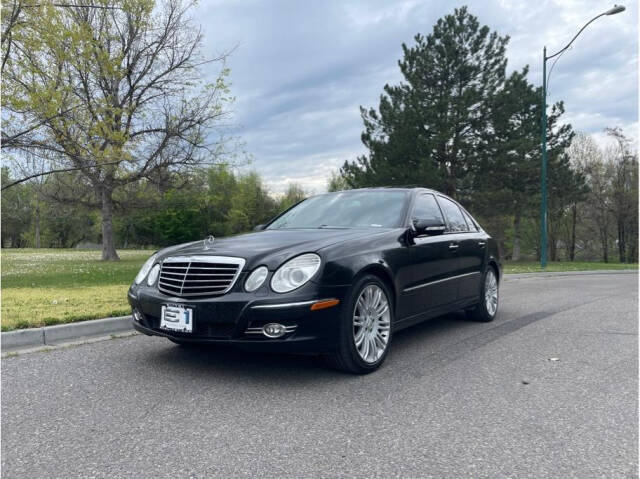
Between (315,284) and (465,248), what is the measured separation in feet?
8.88

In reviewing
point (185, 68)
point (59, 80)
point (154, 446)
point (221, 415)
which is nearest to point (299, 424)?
point (221, 415)

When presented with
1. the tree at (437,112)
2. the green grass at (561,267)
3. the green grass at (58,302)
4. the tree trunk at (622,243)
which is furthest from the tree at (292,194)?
the green grass at (58,302)

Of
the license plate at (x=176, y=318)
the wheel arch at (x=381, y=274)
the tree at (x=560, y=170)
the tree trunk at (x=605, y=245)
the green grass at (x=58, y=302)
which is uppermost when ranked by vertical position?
the tree at (x=560, y=170)

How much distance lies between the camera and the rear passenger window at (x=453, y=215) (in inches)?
229

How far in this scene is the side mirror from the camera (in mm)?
Result: 4684

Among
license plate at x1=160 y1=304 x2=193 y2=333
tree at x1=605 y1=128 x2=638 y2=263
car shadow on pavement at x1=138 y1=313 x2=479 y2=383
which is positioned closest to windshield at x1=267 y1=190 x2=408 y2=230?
car shadow on pavement at x1=138 y1=313 x2=479 y2=383

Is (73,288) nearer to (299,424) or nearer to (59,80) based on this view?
(59,80)

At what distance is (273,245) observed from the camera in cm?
397

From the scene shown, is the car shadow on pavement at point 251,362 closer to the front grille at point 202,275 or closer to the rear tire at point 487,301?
the front grille at point 202,275

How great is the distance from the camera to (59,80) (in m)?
11.7

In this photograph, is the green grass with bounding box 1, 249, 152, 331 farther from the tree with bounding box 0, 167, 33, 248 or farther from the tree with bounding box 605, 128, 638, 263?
the tree with bounding box 0, 167, 33, 248

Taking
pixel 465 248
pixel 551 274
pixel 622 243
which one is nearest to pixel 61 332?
pixel 465 248

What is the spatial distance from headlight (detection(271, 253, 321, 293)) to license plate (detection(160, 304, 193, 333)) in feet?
2.17

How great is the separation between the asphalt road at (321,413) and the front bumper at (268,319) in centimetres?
33
